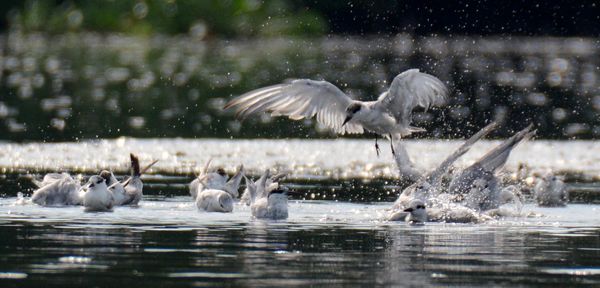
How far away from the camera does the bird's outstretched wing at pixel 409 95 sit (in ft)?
55.9

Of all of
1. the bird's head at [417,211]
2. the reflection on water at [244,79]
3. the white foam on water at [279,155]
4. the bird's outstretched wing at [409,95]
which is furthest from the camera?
the reflection on water at [244,79]

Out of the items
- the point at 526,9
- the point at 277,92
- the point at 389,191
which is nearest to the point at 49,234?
the point at 277,92

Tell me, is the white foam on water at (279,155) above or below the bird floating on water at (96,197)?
above

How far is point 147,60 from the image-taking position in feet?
197

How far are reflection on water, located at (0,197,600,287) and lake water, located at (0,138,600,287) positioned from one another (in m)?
0.01

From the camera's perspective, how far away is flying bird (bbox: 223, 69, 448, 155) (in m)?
17.0

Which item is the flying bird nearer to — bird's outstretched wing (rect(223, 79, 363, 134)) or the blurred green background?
bird's outstretched wing (rect(223, 79, 363, 134))

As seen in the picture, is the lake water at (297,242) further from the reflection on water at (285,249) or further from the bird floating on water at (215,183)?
the bird floating on water at (215,183)

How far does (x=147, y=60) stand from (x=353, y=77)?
1348cm

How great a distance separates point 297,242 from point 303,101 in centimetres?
451

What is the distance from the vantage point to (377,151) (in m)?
17.0

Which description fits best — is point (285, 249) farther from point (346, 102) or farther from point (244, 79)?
point (244, 79)

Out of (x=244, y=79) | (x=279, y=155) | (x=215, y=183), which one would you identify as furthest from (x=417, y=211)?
(x=244, y=79)

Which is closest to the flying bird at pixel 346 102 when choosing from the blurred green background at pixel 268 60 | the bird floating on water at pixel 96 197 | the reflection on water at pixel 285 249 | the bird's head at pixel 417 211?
the reflection on water at pixel 285 249
